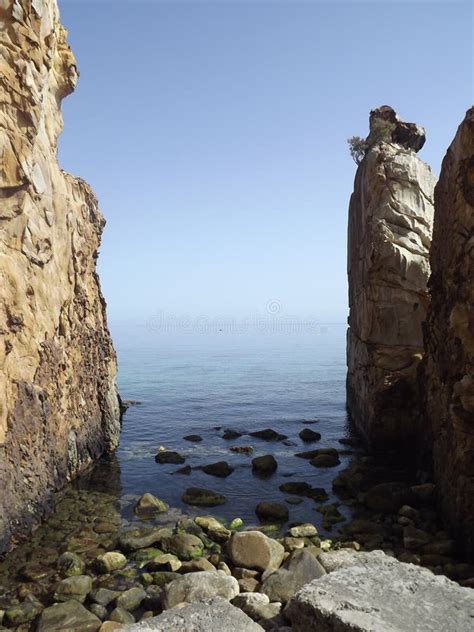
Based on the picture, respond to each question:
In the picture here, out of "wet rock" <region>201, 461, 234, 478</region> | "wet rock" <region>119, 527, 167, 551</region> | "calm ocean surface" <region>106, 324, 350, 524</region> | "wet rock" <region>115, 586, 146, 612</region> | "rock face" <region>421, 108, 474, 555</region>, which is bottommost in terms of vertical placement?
"calm ocean surface" <region>106, 324, 350, 524</region>

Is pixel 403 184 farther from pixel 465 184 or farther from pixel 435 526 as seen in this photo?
pixel 435 526

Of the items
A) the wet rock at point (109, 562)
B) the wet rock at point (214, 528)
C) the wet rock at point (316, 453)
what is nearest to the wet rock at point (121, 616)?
the wet rock at point (109, 562)

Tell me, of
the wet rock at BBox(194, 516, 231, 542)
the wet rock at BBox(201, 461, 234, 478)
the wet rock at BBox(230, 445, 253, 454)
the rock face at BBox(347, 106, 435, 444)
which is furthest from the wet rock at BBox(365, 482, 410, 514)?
the wet rock at BBox(230, 445, 253, 454)

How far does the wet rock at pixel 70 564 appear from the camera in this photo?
16.1m

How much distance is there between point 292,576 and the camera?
48.0ft

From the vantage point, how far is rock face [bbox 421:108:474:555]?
55.2 ft

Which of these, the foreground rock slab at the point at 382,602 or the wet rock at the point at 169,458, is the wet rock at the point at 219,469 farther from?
the foreground rock slab at the point at 382,602

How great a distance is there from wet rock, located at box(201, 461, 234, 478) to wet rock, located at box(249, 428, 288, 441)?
8.03m

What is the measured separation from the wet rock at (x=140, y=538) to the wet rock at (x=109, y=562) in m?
0.88

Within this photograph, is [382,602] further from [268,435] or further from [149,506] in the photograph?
[268,435]

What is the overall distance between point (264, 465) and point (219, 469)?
2.74 metres

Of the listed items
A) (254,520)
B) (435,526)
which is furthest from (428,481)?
(254,520)

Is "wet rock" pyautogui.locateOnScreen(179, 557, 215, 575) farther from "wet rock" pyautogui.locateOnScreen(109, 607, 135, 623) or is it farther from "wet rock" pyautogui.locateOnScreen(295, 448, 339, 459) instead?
"wet rock" pyautogui.locateOnScreen(295, 448, 339, 459)

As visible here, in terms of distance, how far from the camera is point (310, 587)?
35.0 feet
